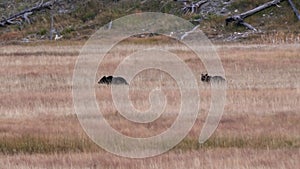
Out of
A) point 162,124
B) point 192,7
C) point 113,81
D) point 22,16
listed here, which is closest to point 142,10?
point 192,7

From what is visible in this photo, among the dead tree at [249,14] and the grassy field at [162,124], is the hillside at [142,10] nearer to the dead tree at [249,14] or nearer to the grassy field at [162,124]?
the dead tree at [249,14]

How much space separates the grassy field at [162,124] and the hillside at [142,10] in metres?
16.2

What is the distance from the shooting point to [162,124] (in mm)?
14734

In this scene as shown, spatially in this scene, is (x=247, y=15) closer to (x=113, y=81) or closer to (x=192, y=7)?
(x=192, y=7)

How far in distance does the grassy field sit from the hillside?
16.2 metres

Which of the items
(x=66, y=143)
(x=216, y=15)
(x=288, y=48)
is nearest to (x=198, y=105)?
(x=66, y=143)

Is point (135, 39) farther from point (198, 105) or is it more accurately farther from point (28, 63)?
point (198, 105)

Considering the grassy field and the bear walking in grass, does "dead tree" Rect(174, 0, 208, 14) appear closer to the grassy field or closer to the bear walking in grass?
the grassy field

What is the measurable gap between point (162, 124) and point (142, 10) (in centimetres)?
3779

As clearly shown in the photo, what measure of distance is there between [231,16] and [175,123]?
→ 3085cm

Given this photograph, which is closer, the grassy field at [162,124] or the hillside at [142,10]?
the grassy field at [162,124]

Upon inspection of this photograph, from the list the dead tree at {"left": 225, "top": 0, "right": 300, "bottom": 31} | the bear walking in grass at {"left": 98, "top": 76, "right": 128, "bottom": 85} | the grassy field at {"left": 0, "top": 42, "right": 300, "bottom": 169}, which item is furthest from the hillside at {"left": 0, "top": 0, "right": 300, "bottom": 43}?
the bear walking in grass at {"left": 98, "top": 76, "right": 128, "bottom": 85}

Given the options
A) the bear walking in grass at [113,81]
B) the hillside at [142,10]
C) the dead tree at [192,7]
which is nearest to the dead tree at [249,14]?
the hillside at [142,10]

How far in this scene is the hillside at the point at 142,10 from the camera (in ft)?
140
